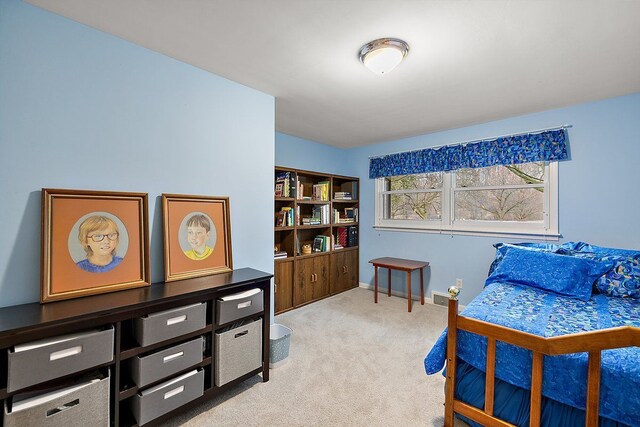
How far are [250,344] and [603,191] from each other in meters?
3.50

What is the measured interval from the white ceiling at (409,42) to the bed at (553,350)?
4.96 feet

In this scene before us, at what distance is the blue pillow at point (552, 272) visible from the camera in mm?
2186

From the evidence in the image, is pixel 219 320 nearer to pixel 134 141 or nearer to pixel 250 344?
pixel 250 344

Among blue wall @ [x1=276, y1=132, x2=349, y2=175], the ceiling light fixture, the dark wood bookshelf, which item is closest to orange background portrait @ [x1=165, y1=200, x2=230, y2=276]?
the dark wood bookshelf

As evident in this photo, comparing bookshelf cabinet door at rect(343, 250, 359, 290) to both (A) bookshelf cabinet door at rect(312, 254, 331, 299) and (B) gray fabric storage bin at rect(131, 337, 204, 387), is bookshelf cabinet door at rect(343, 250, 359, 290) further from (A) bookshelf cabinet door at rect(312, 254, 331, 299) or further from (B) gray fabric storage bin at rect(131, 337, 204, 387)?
(B) gray fabric storage bin at rect(131, 337, 204, 387)

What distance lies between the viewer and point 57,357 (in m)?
1.25

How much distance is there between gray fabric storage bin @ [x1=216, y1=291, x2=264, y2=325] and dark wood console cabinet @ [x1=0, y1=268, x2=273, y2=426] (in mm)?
34

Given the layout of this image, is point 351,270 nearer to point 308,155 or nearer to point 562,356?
point 308,155

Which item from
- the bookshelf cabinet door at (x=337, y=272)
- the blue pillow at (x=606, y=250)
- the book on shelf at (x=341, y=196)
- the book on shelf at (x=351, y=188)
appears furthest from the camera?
the book on shelf at (x=351, y=188)

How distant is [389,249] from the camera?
4.32 m

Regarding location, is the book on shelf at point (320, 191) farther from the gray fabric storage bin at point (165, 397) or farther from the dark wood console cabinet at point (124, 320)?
the gray fabric storage bin at point (165, 397)

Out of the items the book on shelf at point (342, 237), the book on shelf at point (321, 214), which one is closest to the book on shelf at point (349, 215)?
the book on shelf at point (342, 237)

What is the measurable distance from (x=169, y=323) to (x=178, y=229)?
2.21 feet

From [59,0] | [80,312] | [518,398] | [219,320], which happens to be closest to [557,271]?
[518,398]
